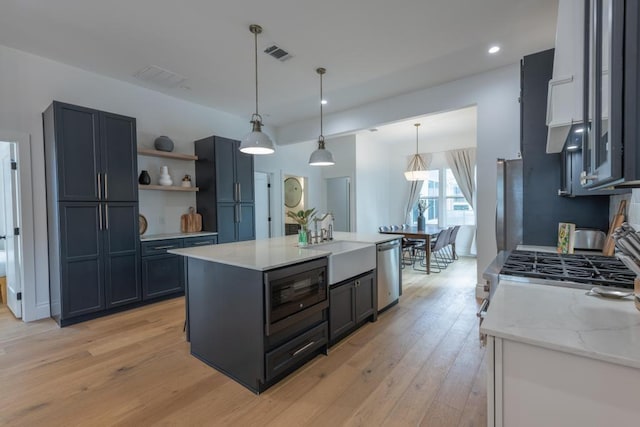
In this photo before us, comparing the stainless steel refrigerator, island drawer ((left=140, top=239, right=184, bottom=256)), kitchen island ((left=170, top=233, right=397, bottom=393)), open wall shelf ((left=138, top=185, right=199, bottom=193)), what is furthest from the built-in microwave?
open wall shelf ((left=138, top=185, right=199, bottom=193))

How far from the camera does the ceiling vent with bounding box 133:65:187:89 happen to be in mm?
3568

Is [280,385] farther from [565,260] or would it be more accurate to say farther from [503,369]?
[565,260]

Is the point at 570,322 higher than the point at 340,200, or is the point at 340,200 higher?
the point at 340,200

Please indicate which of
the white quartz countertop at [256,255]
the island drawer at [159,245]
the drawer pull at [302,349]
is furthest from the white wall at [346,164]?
the drawer pull at [302,349]

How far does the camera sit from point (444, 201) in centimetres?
723

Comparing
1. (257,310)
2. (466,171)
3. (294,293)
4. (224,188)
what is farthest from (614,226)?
(466,171)

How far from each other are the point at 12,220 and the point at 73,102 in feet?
5.02

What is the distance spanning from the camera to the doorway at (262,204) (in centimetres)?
619

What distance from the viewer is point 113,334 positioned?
2930 mm

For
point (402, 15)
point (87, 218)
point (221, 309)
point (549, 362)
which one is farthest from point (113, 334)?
point (402, 15)

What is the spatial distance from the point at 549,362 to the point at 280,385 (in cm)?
173

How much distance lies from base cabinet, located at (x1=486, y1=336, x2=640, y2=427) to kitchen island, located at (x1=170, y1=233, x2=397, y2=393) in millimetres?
1351

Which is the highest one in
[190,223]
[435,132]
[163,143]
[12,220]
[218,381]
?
[435,132]

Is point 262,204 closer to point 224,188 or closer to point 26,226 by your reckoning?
point 224,188
